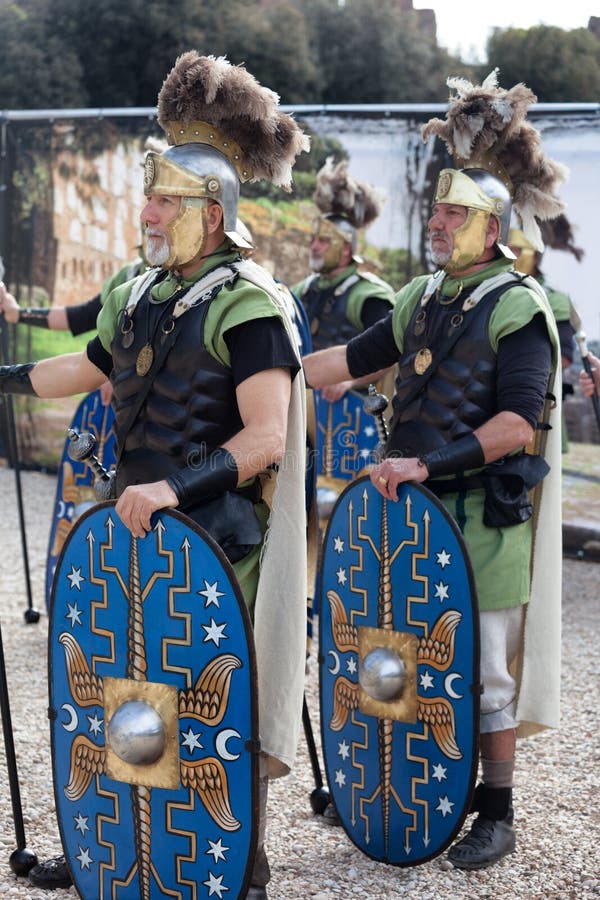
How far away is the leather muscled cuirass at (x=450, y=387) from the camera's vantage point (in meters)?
3.46

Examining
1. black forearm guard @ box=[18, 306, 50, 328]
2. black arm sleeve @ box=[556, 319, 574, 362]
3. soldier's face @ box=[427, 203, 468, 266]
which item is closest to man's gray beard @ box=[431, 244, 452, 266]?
soldier's face @ box=[427, 203, 468, 266]

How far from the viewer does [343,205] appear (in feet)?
22.0

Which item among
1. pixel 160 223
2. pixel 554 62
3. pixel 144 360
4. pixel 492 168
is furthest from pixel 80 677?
pixel 554 62

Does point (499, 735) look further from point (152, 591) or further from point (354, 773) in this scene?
point (152, 591)

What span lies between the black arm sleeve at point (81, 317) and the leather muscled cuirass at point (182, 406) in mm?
2334

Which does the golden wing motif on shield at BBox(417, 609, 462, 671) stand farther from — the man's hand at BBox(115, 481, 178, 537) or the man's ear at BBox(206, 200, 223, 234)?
the man's ear at BBox(206, 200, 223, 234)

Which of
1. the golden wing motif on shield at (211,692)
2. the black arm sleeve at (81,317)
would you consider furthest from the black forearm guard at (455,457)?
the black arm sleeve at (81,317)

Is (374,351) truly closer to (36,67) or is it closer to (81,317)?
(81,317)

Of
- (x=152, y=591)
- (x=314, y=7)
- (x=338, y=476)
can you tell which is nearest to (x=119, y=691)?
(x=152, y=591)

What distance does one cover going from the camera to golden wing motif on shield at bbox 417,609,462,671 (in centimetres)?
324

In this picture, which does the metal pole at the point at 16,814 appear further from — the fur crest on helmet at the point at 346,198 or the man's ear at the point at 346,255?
the fur crest on helmet at the point at 346,198

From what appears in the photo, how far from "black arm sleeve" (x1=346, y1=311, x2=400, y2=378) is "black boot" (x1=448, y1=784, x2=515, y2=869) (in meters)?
1.25

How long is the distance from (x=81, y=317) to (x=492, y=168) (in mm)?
2151

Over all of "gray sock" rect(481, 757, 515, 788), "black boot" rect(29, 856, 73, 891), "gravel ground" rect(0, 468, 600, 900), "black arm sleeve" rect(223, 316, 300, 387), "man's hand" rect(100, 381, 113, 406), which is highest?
"black arm sleeve" rect(223, 316, 300, 387)
